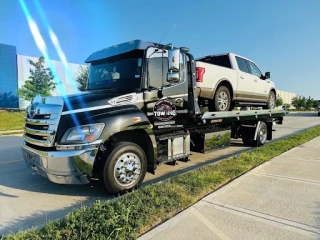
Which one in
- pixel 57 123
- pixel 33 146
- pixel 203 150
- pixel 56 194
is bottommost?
pixel 56 194

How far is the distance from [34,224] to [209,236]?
2165 mm

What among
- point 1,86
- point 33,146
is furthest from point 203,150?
point 1,86

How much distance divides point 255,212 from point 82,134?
2.65 metres

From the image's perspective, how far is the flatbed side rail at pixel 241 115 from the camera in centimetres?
611

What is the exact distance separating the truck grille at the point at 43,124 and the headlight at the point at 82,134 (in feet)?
0.73

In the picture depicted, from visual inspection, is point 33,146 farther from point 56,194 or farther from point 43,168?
point 56,194

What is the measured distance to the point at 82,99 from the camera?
402cm

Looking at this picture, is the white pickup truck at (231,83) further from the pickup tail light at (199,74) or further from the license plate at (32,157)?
the license plate at (32,157)

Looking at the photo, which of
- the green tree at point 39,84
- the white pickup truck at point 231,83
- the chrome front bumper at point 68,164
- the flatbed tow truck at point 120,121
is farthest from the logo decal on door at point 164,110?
the green tree at point 39,84

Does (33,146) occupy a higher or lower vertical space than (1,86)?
lower

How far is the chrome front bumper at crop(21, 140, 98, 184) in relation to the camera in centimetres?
369

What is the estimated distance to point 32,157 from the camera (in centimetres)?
405

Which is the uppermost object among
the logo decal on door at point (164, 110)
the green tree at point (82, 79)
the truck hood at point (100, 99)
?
the green tree at point (82, 79)

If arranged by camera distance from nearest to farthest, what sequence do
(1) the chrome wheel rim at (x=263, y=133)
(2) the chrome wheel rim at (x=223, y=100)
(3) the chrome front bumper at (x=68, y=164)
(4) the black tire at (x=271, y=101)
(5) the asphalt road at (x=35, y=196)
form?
(5) the asphalt road at (x=35, y=196) < (3) the chrome front bumper at (x=68, y=164) < (2) the chrome wheel rim at (x=223, y=100) < (1) the chrome wheel rim at (x=263, y=133) < (4) the black tire at (x=271, y=101)
